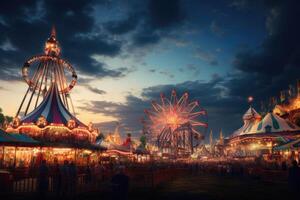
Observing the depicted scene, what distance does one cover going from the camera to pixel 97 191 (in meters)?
15.9

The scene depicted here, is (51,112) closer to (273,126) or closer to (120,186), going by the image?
(273,126)

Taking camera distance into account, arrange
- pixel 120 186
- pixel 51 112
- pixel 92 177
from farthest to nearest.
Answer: pixel 51 112
pixel 92 177
pixel 120 186

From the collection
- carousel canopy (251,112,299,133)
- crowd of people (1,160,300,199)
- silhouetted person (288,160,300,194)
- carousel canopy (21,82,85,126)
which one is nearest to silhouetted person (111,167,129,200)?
crowd of people (1,160,300,199)

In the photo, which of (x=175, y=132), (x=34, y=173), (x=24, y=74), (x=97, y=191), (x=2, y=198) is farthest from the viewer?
(x=175, y=132)

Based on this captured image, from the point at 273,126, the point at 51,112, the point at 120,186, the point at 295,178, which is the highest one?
the point at 51,112

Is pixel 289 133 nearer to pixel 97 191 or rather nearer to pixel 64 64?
pixel 97 191

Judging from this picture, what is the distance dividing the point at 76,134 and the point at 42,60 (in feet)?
49.3

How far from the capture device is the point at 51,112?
3225cm

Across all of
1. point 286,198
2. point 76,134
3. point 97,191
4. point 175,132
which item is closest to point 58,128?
point 76,134

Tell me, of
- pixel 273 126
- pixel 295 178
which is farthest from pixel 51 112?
pixel 295 178

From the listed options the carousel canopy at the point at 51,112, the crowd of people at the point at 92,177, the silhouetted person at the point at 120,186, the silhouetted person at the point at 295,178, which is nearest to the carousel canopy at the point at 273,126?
the crowd of people at the point at 92,177

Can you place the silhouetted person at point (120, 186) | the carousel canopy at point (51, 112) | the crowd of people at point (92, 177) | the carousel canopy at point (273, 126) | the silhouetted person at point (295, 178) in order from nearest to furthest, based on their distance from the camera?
the silhouetted person at point (120, 186), the crowd of people at point (92, 177), the silhouetted person at point (295, 178), the carousel canopy at point (51, 112), the carousel canopy at point (273, 126)

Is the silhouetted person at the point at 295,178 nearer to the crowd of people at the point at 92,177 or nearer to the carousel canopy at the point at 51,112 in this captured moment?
the crowd of people at the point at 92,177

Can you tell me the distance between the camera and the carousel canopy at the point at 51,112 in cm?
3116
